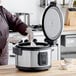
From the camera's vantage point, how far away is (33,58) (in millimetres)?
2016

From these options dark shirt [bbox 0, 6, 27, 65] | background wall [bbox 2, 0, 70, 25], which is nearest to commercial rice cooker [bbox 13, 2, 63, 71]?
dark shirt [bbox 0, 6, 27, 65]

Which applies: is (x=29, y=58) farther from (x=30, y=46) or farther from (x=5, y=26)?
(x=5, y=26)

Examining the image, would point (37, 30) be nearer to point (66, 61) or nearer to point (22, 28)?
point (22, 28)

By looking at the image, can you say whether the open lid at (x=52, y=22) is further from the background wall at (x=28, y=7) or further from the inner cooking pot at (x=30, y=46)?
the background wall at (x=28, y=7)

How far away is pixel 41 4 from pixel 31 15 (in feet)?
0.79

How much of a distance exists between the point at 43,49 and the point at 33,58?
0.32 ft

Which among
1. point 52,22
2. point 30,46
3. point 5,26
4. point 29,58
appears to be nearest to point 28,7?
point 5,26

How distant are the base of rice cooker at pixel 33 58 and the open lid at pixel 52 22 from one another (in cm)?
16

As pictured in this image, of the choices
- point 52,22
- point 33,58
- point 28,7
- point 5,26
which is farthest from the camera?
point 28,7

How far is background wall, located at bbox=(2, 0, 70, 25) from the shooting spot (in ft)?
14.6

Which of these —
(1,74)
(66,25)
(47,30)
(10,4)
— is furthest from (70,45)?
(1,74)

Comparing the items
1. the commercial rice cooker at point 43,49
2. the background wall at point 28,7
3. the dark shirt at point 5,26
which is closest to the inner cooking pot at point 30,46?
the commercial rice cooker at point 43,49

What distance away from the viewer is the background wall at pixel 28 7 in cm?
446

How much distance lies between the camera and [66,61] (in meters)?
2.30
